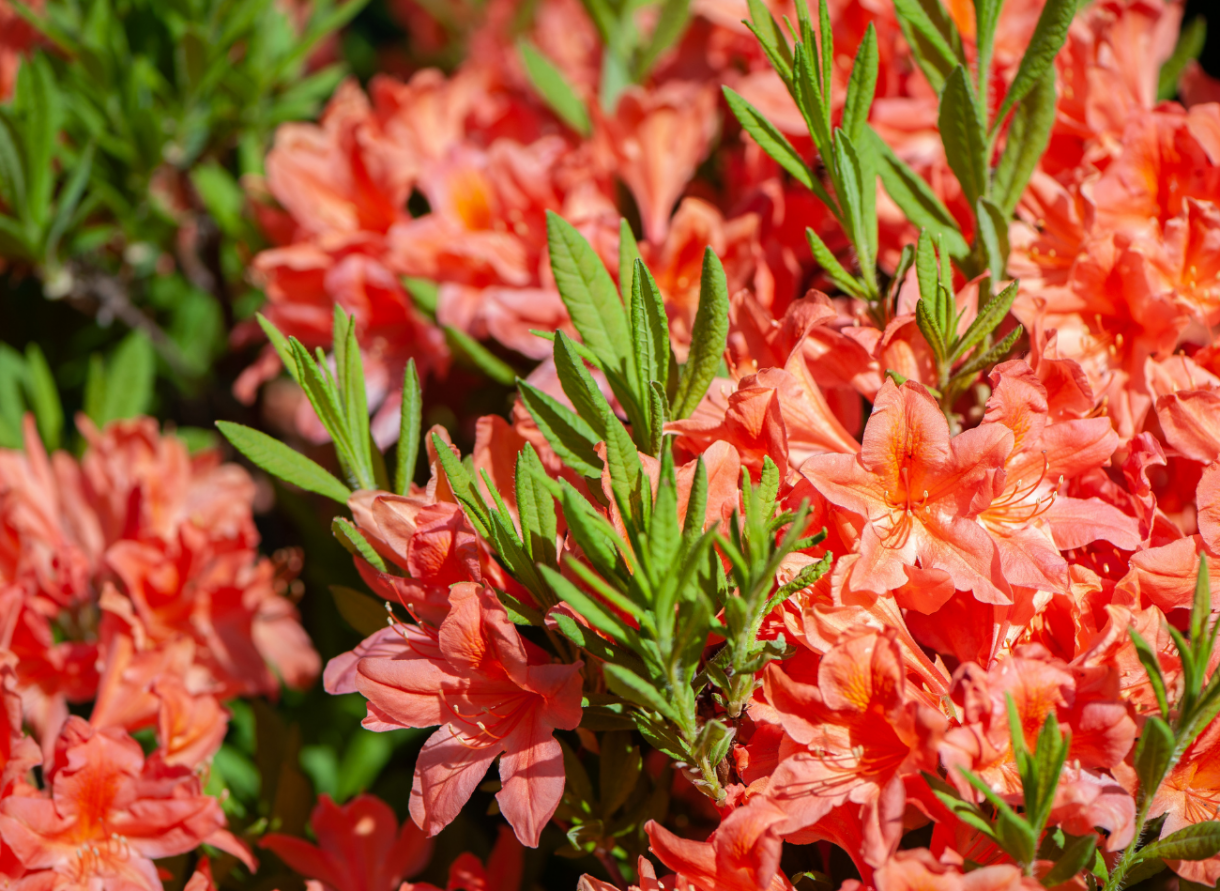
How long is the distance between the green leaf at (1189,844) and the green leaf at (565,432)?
55 cm

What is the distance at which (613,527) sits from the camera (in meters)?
0.87

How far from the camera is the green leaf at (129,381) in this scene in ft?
5.60

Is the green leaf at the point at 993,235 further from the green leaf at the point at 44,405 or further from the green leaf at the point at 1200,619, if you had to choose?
the green leaf at the point at 44,405

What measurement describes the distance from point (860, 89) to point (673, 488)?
1.71 ft

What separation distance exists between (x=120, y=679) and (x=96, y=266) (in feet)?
2.82

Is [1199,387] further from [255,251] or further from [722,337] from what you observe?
[255,251]

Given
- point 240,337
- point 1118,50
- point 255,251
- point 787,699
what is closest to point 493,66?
point 255,251

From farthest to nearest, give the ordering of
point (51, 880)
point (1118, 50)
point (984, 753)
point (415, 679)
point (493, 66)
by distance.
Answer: point (493, 66), point (1118, 50), point (51, 880), point (415, 679), point (984, 753)

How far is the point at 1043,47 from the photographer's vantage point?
1.04 meters

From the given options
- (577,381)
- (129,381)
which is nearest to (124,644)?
(129,381)

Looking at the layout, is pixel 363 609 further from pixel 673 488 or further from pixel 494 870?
pixel 673 488

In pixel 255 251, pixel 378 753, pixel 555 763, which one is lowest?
pixel 378 753

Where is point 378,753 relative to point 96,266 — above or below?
below

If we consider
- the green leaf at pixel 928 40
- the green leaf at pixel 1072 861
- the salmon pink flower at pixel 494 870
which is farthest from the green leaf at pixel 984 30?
the salmon pink flower at pixel 494 870
